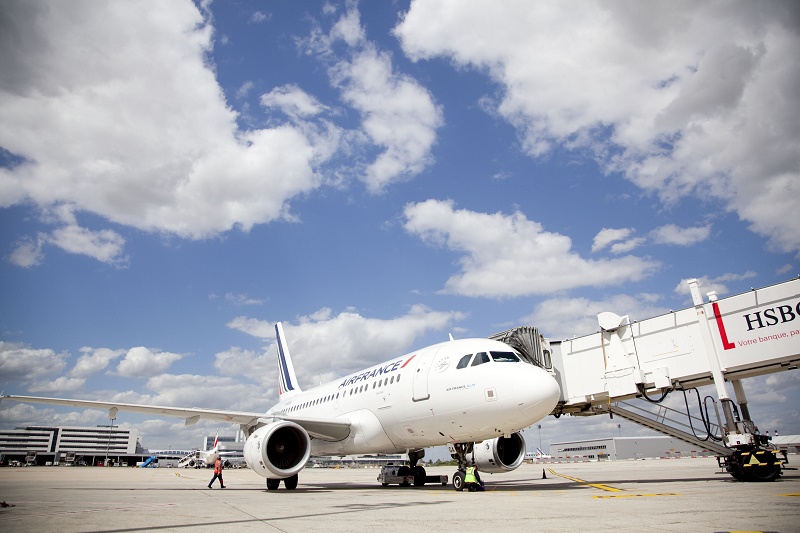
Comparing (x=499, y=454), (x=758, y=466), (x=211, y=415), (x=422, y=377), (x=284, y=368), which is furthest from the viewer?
(x=284, y=368)

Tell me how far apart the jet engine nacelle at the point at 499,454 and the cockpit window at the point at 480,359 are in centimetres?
329

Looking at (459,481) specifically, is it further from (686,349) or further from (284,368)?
(284,368)

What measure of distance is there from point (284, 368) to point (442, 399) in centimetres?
2062

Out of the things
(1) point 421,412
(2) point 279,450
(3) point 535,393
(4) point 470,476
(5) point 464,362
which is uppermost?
(5) point 464,362

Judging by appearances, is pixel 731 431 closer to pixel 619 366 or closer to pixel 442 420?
pixel 619 366

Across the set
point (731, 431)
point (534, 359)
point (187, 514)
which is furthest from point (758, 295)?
point (187, 514)

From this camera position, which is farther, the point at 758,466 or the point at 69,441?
the point at 69,441

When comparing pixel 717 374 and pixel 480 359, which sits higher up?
pixel 480 359

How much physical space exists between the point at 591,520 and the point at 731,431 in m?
9.89

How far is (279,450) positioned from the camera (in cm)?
1705

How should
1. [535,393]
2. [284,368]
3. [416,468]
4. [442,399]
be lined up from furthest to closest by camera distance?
[284,368] < [416,468] < [442,399] < [535,393]

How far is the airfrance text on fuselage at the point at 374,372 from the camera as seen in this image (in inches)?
659

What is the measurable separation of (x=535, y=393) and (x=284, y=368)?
912 inches

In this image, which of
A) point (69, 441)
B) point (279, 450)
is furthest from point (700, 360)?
point (69, 441)
